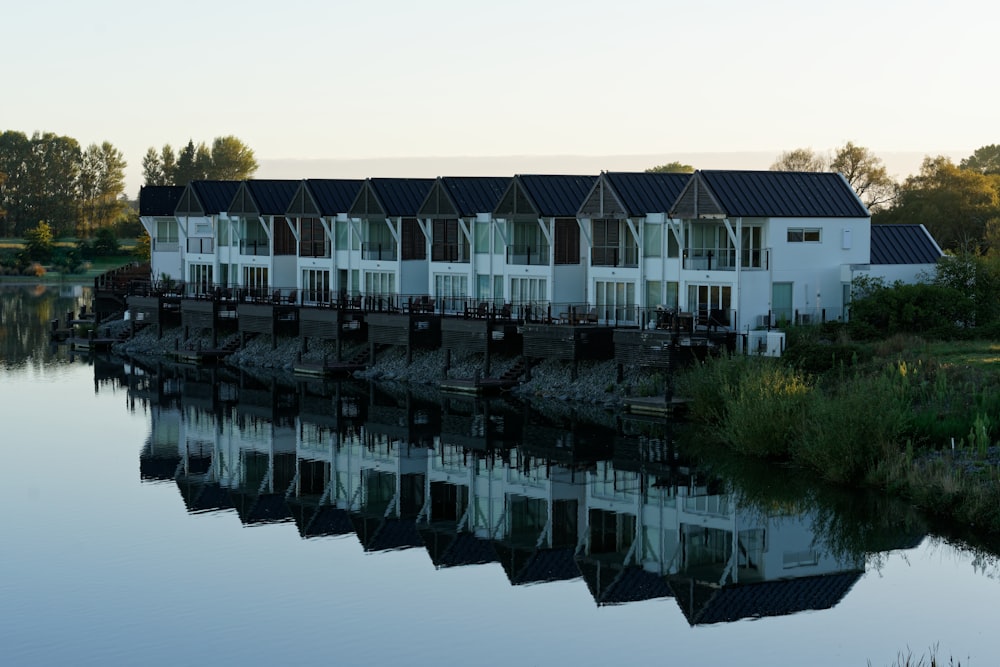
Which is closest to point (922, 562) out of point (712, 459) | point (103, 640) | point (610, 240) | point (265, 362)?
point (712, 459)

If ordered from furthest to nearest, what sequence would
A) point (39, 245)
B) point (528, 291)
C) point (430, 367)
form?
1. point (39, 245)
2. point (430, 367)
3. point (528, 291)

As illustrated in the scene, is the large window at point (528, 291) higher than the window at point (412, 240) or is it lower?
lower

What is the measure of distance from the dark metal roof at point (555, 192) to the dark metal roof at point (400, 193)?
9833 mm

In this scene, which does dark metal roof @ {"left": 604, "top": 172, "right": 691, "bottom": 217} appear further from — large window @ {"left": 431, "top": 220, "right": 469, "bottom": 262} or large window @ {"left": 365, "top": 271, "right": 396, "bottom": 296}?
large window @ {"left": 365, "top": 271, "right": 396, "bottom": 296}

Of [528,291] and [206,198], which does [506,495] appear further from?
[206,198]

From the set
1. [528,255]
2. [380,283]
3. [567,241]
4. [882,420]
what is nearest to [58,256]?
[380,283]

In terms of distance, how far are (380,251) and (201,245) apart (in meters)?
19.3

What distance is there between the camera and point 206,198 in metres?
92.2

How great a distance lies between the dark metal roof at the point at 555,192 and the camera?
68.1 m

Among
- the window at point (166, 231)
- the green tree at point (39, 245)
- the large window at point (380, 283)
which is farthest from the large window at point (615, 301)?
the green tree at point (39, 245)

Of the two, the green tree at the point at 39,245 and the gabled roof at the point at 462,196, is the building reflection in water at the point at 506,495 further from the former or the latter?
the green tree at the point at 39,245

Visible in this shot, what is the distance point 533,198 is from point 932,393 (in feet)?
84.2

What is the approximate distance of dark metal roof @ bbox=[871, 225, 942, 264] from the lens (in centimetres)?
6550

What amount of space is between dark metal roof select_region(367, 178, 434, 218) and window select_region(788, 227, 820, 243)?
894 inches
